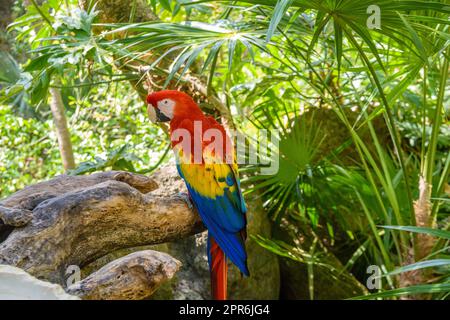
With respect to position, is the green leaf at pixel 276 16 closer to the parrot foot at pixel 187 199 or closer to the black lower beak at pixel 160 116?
the black lower beak at pixel 160 116

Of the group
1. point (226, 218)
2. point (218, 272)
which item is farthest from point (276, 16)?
point (218, 272)

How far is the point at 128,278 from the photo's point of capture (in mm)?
859

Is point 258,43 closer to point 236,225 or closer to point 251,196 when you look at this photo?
point 236,225

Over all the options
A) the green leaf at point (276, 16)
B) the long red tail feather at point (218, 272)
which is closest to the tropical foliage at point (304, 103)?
the green leaf at point (276, 16)

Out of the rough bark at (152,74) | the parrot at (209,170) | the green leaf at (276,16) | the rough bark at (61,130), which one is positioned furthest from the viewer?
the rough bark at (61,130)

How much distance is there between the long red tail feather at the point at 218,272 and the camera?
1150 mm

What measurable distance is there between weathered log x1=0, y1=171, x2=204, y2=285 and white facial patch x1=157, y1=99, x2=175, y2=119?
0.18m

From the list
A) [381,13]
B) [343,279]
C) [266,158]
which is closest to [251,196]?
[266,158]

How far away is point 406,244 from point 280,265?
72 centimetres

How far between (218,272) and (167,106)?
37cm

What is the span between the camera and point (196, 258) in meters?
1.85

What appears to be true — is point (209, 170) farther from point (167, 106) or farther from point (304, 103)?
point (304, 103)

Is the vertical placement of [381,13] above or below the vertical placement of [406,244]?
above

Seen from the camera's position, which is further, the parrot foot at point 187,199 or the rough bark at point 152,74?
the rough bark at point 152,74
